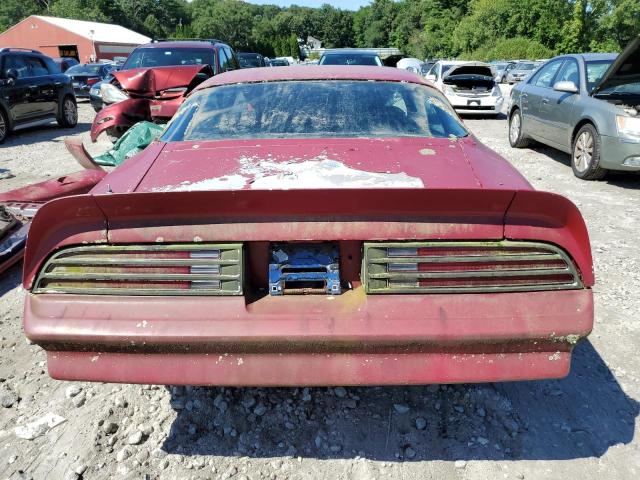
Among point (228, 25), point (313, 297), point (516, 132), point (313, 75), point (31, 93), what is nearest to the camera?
point (313, 297)

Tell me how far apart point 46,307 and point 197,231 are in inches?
26.7

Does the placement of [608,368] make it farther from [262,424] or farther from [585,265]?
[262,424]

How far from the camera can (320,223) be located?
2.00 m

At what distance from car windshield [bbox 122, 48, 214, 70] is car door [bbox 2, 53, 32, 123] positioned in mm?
3045

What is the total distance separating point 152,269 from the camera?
6.72ft

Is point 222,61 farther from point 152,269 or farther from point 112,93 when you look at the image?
point 152,269

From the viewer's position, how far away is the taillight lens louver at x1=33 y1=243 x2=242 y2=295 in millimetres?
2029

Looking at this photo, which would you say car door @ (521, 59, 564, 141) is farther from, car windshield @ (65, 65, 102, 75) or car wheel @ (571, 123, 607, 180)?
car windshield @ (65, 65, 102, 75)

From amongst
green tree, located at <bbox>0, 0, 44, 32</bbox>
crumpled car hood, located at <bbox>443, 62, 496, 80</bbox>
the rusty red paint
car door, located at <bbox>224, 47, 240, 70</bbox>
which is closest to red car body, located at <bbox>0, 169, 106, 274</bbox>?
the rusty red paint

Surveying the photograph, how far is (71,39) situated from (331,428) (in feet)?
181

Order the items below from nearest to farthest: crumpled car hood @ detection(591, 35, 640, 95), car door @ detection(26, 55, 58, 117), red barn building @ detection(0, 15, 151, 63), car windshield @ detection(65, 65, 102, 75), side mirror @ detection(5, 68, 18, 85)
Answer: crumpled car hood @ detection(591, 35, 640, 95) < side mirror @ detection(5, 68, 18, 85) < car door @ detection(26, 55, 58, 117) < car windshield @ detection(65, 65, 102, 75) < red barn building @ detection(0, 15, 151, 63)

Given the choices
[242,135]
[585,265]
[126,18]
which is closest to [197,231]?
[242,135]

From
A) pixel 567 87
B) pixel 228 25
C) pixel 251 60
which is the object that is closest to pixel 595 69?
pixel 567 87

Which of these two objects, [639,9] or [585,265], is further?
[639,9]
